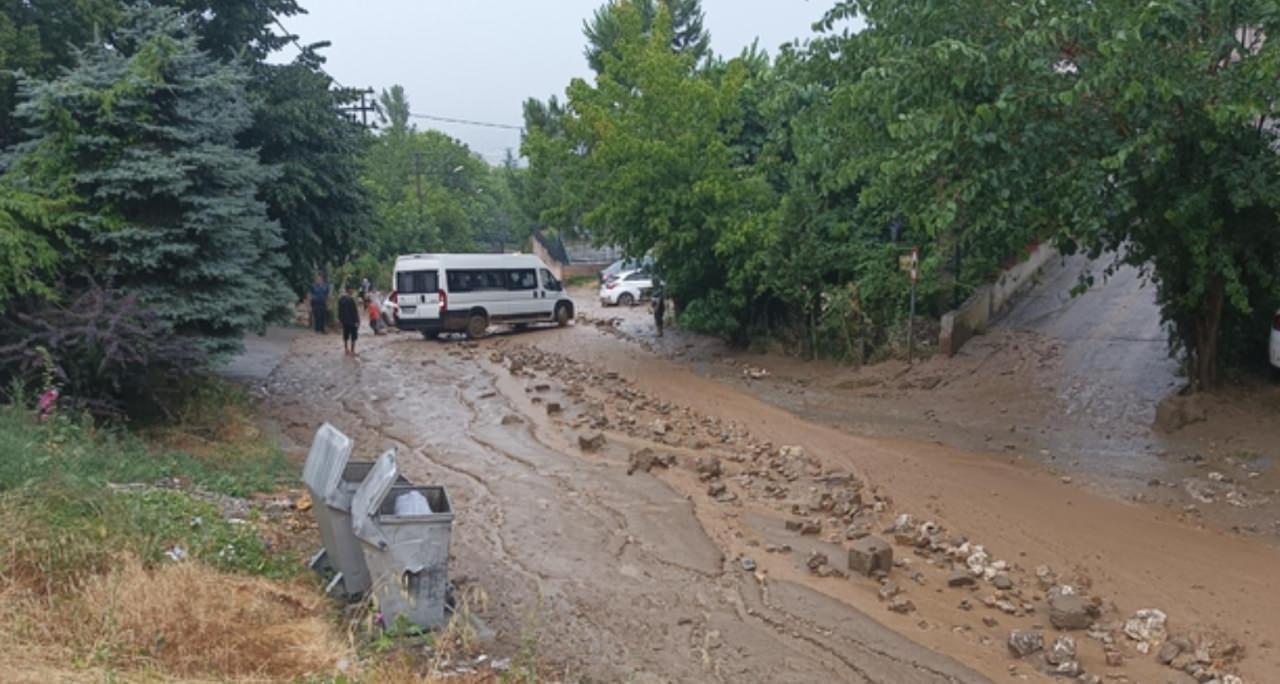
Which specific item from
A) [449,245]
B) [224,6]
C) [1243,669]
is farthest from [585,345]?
[449,245]

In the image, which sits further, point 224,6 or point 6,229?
point 224,6

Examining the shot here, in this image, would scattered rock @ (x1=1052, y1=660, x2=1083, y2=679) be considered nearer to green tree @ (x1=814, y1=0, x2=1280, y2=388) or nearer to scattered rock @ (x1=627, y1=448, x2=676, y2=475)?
green tree @ (x1=814, y1=0, x2=1280, y2=388)

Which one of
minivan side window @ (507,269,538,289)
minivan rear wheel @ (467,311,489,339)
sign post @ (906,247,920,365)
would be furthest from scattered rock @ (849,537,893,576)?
minivan side window @ (507,269,538,289)

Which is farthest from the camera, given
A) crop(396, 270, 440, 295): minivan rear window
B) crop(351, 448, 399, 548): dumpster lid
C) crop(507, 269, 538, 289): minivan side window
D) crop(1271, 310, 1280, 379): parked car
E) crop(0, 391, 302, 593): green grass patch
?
crop(507, 269, 538, 289): minivan side window

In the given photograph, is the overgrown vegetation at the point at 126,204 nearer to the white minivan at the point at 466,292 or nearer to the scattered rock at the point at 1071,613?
the white minivan at the point at 466,292

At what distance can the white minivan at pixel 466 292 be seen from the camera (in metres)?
24.3

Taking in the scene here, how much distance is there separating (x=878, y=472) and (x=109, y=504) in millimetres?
7529

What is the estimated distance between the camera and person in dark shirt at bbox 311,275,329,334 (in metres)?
26.7

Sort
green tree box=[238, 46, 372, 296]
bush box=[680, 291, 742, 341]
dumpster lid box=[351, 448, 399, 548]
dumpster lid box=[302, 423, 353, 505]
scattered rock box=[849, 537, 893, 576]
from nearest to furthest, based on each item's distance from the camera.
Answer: dumpster lid box=[351, 448, 399, 548] < dumpster lid box=[302, 423, 353, 505] < scattered rock box=[849, 537, 893, 576] < green tree box=[238, 46, 372, 296] < bush box=[680, 291, 742, 341]

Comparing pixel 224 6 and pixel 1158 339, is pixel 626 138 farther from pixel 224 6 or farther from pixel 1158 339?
pixel 1158 339

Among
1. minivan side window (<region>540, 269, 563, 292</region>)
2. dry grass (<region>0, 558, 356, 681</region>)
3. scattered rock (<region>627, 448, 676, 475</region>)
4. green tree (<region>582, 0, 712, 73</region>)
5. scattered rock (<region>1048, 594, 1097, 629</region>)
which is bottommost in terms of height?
scattered rock (<region>1048, 594, 1097, 629</region>)

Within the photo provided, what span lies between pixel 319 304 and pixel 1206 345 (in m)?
22.1

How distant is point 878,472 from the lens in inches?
420

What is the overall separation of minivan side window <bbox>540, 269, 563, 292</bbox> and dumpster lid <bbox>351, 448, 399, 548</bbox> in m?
21.0
